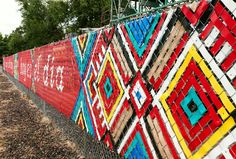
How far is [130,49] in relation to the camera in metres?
3.76

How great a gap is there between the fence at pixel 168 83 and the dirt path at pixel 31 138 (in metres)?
1.67

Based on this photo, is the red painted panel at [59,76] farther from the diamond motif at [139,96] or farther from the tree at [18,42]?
the tree at [18,42]

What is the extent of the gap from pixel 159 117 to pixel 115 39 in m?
1.55

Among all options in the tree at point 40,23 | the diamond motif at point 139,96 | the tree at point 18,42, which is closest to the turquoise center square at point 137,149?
the diamond motif at point 139,96

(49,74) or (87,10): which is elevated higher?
(87,10)

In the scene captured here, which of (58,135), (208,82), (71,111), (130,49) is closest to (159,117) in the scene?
(208,82)

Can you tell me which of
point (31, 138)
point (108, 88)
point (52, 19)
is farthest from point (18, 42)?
point (108, 88)

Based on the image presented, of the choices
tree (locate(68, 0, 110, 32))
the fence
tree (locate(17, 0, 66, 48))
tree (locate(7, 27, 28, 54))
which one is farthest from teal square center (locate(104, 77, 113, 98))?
tree (locate(7, 27, 28, 54))

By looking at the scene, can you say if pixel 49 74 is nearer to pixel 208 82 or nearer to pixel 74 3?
pixel 208 82

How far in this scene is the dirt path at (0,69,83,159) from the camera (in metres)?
6.39

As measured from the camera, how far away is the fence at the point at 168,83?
7.48 ft

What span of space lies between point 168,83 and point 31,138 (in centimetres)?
545

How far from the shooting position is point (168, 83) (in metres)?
2.91

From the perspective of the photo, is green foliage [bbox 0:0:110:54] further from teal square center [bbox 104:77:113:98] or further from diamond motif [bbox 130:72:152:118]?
diamond motif [bbox 130:72:152:118]
